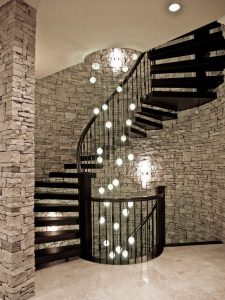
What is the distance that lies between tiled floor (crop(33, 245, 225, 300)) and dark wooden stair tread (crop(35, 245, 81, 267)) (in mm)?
105

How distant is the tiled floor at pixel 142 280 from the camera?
2742 millimetres

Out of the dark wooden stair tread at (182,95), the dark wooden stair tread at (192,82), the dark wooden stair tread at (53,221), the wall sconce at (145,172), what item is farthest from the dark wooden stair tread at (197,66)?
the wall sconce at (145,172)

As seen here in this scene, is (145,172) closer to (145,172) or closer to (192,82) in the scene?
(145,172)

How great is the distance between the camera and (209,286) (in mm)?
2895

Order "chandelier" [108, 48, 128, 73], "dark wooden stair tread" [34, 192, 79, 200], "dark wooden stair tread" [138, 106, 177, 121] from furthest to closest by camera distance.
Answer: "chandelier" [108, 48, 128, 73] → "dark wooden stair tread" [138, 106, 177, 121] → "dark wooden stair tread" [34, 192, 79, 200]

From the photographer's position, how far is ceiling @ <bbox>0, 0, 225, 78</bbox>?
10.2 ft

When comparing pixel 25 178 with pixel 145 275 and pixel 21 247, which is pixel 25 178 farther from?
pixel 145 275

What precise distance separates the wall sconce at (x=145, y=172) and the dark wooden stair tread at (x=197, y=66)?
119 inches

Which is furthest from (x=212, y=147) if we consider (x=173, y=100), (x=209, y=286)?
(x=209, y=286)

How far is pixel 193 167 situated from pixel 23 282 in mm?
4544

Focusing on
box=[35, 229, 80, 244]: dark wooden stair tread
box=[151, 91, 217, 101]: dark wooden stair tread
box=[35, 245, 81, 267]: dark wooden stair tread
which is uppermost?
box=[151, 91, 217, 101]: dark wooden stair tread

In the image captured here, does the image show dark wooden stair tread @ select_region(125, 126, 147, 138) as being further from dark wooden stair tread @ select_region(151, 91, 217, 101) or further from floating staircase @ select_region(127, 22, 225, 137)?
dark wooden stair tread @ select_region(151, 91, 217, 101)

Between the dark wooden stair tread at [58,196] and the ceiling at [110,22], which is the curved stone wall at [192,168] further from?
the dark wooden stair tread at [58,196]

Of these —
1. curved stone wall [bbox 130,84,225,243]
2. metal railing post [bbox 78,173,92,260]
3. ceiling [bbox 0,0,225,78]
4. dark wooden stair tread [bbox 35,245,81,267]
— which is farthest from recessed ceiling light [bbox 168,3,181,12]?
dark wooden stair tread [bbox 35,245,81,267]
